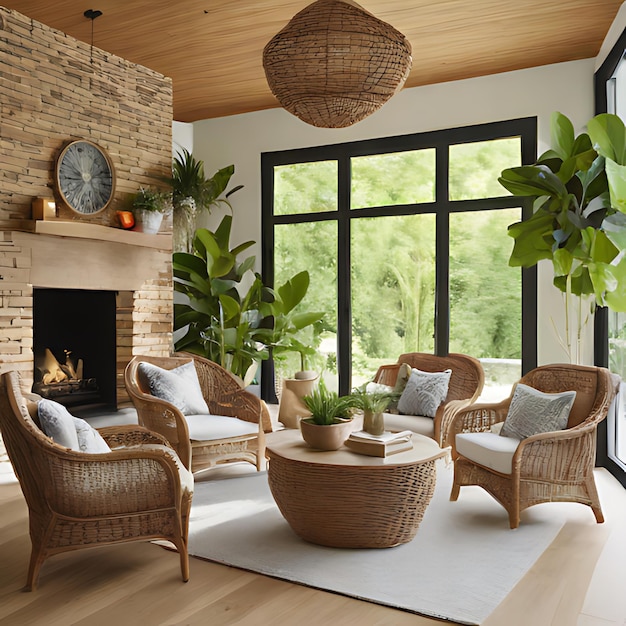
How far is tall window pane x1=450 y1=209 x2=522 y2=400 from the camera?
19.9 feet

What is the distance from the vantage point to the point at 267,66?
11.4ft

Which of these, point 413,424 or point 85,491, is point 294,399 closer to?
point 413,424

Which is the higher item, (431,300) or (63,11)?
(63,11)

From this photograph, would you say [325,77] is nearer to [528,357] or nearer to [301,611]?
[301,611]

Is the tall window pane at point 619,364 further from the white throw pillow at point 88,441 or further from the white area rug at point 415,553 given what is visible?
the white throw pillow at point 88,441

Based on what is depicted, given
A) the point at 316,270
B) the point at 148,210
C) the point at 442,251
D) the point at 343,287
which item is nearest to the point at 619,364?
the point at 442,251

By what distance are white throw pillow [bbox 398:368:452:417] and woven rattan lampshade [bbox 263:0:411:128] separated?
2.19m

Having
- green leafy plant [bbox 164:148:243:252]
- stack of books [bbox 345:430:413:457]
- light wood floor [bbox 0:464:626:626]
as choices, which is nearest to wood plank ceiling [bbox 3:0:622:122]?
green leafy plant [bbox 164:148:243:252]

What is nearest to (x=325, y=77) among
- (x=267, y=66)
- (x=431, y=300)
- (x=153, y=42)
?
(x=267, y=66)

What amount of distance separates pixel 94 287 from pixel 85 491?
2.90 m

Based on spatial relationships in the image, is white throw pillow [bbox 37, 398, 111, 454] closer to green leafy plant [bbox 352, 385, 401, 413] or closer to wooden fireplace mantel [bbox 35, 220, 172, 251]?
green leafy plant [bbox 352, 385, 401, 413]

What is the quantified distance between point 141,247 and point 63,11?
1.91 m

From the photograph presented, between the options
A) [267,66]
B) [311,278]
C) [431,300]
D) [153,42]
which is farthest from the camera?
[311,278]

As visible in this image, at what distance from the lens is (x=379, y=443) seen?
3320mm
